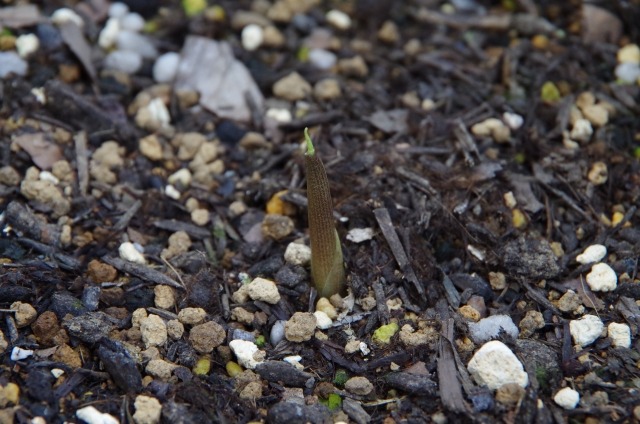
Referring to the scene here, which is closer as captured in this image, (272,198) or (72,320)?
(72,320)

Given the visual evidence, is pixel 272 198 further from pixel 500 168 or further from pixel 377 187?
pixel 500 168

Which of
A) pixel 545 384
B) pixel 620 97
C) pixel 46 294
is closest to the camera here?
pixel 545 384

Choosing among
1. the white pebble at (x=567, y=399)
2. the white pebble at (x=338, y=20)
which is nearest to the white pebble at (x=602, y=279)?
the white pebble at (x=567, y=399)

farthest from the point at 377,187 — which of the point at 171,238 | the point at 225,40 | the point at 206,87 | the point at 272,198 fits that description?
the point at 225,40

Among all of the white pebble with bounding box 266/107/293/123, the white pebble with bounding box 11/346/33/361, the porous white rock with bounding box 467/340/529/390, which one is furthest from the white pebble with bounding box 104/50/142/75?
the porous white rock with bounding box 467/340/529/390

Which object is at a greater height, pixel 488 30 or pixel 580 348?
pixel 488 30

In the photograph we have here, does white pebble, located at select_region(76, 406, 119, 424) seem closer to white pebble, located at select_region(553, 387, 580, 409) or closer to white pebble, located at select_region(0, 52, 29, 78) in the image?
white pebble, located at select_region(553, 387, 580, 409)
